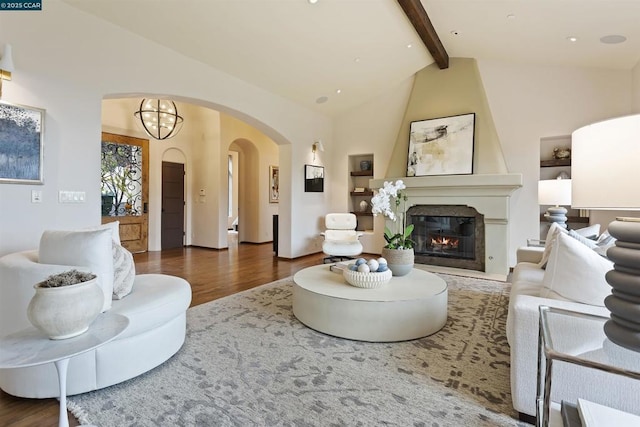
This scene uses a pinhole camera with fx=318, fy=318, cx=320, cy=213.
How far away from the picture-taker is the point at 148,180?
281 inches

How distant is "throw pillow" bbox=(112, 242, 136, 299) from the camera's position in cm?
208

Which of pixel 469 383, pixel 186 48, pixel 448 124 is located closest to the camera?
pixel 469 383

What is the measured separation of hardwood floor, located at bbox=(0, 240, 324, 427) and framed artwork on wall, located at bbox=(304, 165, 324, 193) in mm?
1395

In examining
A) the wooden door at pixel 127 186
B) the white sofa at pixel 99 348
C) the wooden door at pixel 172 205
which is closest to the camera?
the white sofa at pixel 99 348

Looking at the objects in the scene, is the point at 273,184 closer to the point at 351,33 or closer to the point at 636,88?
the point at 351,33

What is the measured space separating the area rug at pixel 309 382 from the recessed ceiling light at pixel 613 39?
3.84 m

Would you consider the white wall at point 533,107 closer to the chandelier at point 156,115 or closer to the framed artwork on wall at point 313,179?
the framed artwork on wall at point 313,179

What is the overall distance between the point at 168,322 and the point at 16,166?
2.02m

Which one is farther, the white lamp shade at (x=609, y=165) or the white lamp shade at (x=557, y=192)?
the white lamp shade at (x=557, y=192)

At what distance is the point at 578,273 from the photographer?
1.68 meters

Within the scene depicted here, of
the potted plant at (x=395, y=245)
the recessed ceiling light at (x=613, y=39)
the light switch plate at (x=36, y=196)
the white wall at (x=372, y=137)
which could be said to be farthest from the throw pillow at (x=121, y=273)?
the recessed ceiling light at (x=613, y=39)

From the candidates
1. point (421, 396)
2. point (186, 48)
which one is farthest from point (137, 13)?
point (421, 396)

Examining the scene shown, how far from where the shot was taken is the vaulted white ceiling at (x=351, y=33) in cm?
343

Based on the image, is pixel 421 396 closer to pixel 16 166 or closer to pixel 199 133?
pixel 16 166
